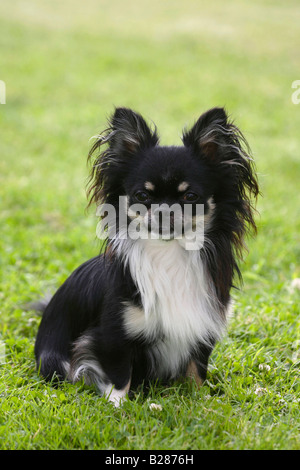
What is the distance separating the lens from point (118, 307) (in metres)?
2.78

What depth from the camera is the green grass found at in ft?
8.82

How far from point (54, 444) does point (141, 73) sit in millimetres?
13511

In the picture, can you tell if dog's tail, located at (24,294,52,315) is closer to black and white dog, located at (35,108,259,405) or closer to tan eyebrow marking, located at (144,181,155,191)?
black and white dog, located at (35,108,259,405)

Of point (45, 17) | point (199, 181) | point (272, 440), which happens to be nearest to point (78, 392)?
point (272, 440)

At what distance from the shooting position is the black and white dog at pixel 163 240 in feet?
8.73

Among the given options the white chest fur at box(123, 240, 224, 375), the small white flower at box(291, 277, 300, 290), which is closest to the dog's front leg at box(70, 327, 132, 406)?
the white chest fur at box(123, 240, 224, 375)

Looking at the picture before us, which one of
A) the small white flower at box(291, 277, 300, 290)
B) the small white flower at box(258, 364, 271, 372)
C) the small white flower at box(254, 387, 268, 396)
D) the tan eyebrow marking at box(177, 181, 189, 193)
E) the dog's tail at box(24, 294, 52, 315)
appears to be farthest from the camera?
the small white flower at box(291, 277, 300, 290)

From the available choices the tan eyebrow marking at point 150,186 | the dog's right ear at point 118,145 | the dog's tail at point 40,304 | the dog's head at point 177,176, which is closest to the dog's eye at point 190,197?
the dog's head at point 177,176

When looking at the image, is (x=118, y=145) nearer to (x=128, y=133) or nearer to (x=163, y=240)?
(x=128, y=133)

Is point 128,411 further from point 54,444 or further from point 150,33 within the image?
point 150,33

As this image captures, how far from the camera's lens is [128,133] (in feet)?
9.17

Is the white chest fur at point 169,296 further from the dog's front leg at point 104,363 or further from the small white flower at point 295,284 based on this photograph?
the small white flower at point 295,284

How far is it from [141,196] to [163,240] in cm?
25

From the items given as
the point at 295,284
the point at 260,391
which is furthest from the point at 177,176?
the point at 295,284
